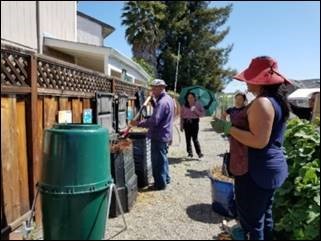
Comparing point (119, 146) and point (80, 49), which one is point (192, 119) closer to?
point (119, 146)

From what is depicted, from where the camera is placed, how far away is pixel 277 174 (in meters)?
3.32

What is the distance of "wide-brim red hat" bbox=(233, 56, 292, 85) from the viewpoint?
3355 millimetres

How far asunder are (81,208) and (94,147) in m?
0.57

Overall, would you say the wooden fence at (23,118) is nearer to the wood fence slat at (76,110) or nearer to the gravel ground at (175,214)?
the wood fence slat at (76,110)

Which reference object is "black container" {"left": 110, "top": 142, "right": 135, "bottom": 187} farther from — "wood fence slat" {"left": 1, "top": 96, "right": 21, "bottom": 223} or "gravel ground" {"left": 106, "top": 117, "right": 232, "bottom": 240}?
"wood fence slat" {"left": 1, "top": 96, "right": 21, "bottom": 223}

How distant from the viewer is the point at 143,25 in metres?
35.5

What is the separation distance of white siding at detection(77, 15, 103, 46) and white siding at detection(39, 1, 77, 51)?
4804mm

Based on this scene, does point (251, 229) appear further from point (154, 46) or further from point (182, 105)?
point (154, 46)

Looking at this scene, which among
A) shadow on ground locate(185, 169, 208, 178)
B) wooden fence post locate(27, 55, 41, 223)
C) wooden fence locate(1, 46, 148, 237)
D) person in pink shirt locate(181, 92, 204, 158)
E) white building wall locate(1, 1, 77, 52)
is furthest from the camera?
person in pink shirt locate(181, 92, 204, 158)

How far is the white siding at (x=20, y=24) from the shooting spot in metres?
9.02

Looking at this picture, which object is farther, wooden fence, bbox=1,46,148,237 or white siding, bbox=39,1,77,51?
white siding, bbox=39,1,77,51

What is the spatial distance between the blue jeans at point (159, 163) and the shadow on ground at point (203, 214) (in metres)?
0.96

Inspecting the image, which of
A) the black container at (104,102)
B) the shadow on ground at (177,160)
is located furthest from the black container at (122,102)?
the shadow on ground at (177,160)

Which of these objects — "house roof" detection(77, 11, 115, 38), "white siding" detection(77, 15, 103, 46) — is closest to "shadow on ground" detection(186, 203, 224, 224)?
"white siding" detection(77, 15, 103, 46)
